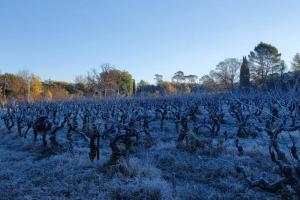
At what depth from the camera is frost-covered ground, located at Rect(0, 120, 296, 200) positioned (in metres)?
6.09

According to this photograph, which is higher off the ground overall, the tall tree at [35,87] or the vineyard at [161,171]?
the tall tree at [35,87]

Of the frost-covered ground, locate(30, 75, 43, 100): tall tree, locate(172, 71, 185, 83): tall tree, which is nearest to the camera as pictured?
the frost-covered ground

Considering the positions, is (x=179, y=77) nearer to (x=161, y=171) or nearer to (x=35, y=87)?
(x=35, y=87)

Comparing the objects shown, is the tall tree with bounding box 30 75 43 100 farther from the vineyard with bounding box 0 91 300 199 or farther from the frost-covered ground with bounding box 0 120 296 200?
the frost-covered ground with bounding box 0 120 296 200

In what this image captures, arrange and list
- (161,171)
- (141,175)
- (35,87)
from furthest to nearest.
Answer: (35,87)
(161,171)
(141,175)

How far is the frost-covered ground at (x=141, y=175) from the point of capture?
20.0 feet

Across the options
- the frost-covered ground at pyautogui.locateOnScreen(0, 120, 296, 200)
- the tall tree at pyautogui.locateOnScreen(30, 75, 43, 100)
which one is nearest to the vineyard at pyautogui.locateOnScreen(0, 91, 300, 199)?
the frost-covered ground at pyautogui.locateOnScreen(0, 120, 296, 200)

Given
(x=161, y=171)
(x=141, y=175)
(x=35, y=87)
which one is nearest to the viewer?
(x=141, y=175)

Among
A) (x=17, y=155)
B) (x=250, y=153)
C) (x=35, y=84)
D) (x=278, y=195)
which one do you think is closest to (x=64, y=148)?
(x=17, y=155)

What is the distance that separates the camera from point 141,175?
22.9 feet

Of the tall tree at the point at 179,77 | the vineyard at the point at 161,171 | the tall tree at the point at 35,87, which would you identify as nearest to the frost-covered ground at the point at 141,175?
the vineyard at the point at 161,171

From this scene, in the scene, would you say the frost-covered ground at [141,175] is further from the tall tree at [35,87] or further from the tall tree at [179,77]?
the tall tree at [179,77]

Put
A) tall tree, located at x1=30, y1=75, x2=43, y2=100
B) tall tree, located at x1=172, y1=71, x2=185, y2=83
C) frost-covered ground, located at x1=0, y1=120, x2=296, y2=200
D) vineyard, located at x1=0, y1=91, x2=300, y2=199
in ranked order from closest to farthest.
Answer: vineyard, located at x1=0, y1=91, x2=300, y2=199 < frost-covered ground, located at x1=0, y1=120, x2=296, y2=200 < tall tree, located at x1=30, y1=75, x2=43, y2=100 < tall tree, located at x1=172, y1=71, x2=185, y2=83

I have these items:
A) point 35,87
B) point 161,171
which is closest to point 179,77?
point 35,87
